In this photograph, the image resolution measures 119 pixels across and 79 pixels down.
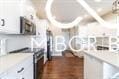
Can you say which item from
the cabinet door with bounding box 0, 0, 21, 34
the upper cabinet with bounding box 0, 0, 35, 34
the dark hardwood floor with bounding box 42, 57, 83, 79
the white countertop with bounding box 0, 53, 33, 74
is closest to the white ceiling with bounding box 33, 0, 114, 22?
the upper cabinet with bounding box 0, 0, 35, 34

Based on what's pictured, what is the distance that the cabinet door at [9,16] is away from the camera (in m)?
2.71

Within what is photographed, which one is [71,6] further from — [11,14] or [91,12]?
[91,12]

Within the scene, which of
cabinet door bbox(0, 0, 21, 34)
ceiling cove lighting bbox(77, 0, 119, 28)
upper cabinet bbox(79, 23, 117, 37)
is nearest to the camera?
ceiling cove lighting bbox(77, 0, 119, 28)

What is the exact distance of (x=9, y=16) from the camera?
3.02 m

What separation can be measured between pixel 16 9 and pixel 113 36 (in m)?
4.98

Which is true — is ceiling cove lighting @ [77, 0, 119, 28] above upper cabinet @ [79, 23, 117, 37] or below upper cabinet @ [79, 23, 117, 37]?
below

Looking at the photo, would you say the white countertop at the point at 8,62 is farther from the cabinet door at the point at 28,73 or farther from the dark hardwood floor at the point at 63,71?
the dark hardwood floor at the point at 63,71

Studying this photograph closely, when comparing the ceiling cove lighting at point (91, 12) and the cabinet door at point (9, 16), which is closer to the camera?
the ceiling cove lighting at point (91, 12)

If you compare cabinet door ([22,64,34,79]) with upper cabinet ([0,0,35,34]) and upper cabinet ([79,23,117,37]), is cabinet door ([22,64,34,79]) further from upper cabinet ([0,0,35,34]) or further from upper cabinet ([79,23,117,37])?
upper cabinet ([79,23,117,37])

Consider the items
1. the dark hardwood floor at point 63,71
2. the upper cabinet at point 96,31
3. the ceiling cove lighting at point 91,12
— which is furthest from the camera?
the upper cabinet at point 96,31

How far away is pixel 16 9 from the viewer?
3504mm

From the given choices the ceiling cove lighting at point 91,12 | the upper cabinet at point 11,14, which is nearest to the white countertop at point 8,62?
the upper cabinet at point 11,14

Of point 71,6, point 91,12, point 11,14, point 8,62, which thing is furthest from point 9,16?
point 71,6

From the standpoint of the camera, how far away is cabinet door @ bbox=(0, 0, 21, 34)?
271cm
